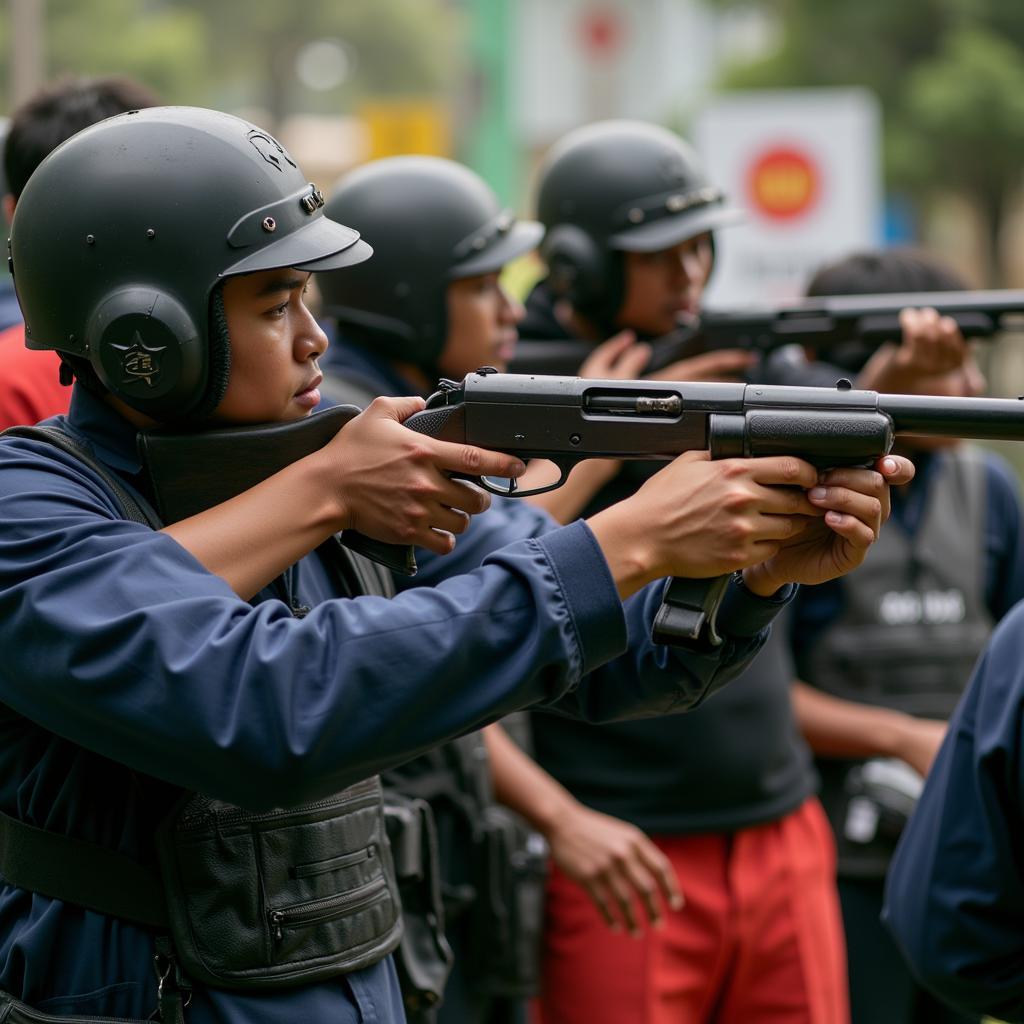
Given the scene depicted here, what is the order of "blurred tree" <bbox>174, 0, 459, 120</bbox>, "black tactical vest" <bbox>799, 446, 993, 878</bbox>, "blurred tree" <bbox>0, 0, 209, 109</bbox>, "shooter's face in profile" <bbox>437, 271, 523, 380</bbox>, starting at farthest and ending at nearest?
"blurred tree" <bbox>174, 0, 459, 120</bbox>, "blurred tree" <bbox>0, 0, 209, 109</bbox>, "black tactical vest" <bbox>799, 446, 993, 878</bbox>, "shooter's face in profile" <bbox>437, 271, 523, 380</bbox>

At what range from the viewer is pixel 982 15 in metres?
28.2

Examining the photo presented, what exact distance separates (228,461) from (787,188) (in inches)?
278

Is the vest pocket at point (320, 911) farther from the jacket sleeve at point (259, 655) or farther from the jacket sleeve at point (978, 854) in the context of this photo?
the jacket sleeve at point (978, 854)

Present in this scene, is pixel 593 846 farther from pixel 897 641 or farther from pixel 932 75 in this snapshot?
pixel 932 75

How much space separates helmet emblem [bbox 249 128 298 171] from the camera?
8.23 ft

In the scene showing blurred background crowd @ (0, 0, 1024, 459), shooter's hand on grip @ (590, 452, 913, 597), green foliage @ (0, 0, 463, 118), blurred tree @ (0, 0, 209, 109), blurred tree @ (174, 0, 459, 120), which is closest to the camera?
shooter's hand on grip @ (590, 452, 913, 597)

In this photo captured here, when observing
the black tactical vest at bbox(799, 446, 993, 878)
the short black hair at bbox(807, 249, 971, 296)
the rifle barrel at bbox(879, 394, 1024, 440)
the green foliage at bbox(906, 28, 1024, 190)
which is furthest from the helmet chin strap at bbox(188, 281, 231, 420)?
the green foliage at bbox(906, 28, 1024, 190)

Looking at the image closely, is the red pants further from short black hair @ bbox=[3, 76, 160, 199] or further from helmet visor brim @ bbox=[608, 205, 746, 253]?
short black hair @ bbox=[3, 76, 160, 199]

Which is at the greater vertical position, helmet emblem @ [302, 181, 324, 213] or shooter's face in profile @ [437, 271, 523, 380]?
helmet emblem @ [302, 181, 324, 213]

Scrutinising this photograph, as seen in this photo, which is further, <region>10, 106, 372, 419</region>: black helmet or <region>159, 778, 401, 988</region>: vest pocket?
<region>10, 106, 372, 419</region>: black helmet

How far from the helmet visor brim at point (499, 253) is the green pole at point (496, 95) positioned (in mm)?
12165

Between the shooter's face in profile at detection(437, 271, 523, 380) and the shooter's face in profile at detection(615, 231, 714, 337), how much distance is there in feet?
1.88

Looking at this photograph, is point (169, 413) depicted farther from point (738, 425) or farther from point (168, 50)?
point (168, 50)

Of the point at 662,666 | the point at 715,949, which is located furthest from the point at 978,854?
the point at 715,949
